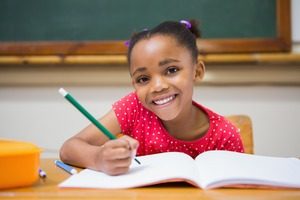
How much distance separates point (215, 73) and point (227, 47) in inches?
4.2

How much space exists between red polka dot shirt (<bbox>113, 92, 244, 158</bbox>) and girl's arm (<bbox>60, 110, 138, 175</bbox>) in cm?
13

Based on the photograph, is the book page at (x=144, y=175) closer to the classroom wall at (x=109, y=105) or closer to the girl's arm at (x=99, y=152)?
the girl's arm at (x=99, y=152)

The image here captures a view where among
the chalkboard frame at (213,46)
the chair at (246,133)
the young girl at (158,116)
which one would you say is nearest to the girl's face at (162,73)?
the young girl at (158,116)

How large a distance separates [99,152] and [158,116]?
32 centimetres

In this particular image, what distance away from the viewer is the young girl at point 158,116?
2.44 feet

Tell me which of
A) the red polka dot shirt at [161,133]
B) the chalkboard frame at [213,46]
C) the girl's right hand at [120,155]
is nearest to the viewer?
the girl's right hand at [120,155]

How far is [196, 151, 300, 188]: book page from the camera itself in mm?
555

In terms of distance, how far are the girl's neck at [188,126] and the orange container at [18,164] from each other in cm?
53

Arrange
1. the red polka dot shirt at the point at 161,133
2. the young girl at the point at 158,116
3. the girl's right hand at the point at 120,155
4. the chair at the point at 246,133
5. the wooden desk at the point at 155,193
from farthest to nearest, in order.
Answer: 1. the chair at the point at 246,133
2. the red polka dot shirt at the point at 161,133
3. the young girl at the point at 158,116
4. the girl's right hand at the point at 120,155
5. the wooden desk at the point at 155,193

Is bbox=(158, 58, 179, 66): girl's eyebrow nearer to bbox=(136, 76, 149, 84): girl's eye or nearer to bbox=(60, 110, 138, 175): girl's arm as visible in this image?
bbox=(136, 76, 149, 84): girl's eye

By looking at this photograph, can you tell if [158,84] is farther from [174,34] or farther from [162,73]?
[174,34]

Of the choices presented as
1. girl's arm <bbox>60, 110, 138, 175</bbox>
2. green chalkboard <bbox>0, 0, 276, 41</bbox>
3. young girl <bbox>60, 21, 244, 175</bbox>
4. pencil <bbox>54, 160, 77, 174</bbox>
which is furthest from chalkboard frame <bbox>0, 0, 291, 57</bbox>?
pencil <bbox>54, 160, 77, 174</bbox>

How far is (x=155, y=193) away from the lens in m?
0.52

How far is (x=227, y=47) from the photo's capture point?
1.41 meters
